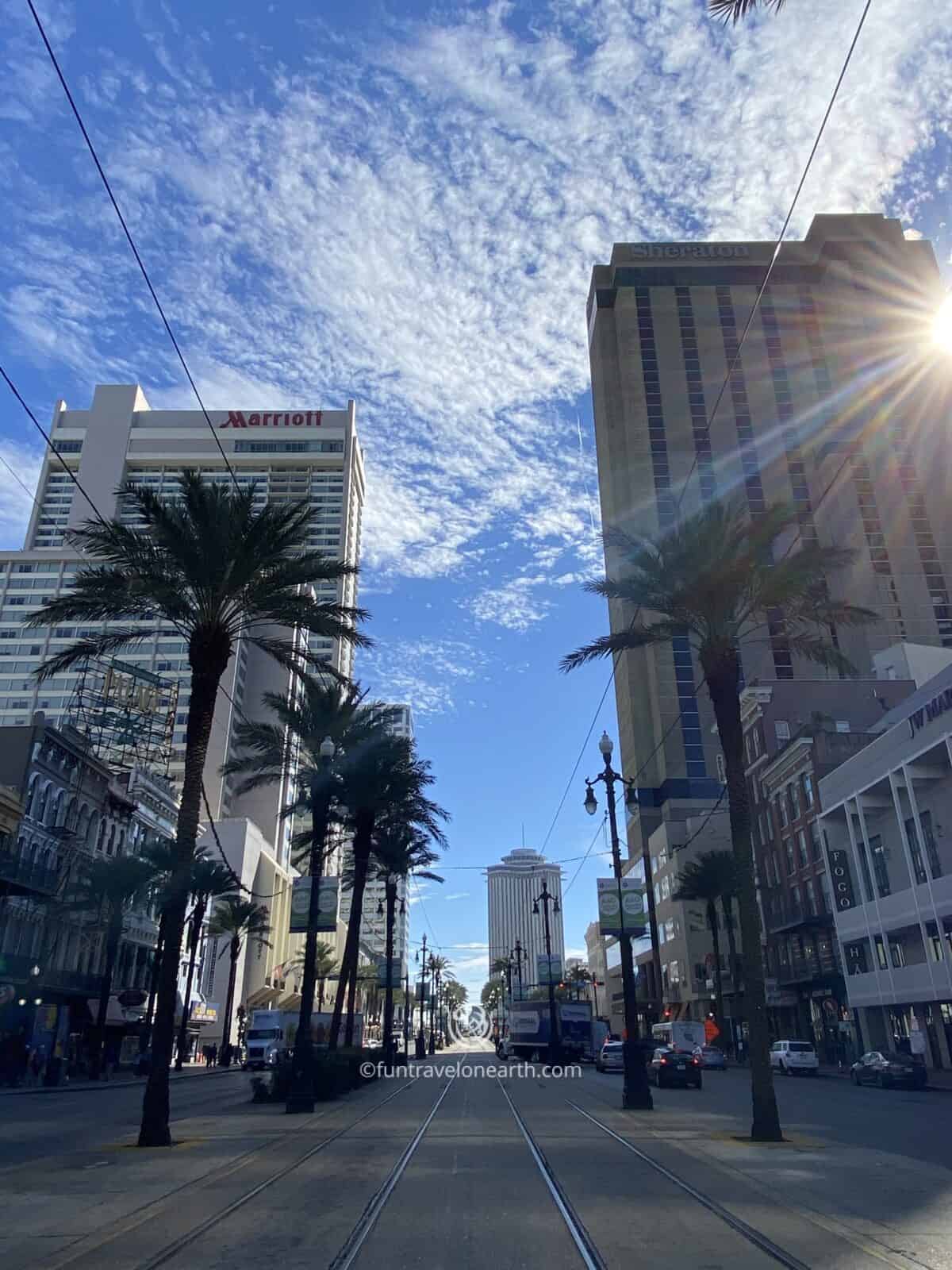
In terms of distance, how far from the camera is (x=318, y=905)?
1007 inches

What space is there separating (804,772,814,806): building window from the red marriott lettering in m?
121

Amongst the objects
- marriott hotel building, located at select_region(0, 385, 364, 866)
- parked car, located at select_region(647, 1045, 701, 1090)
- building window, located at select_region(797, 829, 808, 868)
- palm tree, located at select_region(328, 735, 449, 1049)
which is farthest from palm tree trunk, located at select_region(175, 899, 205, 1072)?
marriott hotel building, located at select_region(0, 385, 364, 866)

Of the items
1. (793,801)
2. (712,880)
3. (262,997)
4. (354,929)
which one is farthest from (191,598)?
(262,997)

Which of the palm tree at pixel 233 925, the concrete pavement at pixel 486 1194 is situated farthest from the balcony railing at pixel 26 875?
the palm tree at pixel 233 925

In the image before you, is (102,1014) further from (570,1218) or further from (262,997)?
(262,997)

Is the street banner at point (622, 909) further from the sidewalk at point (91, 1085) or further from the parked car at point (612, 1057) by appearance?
the parked car at point (612, 1057)

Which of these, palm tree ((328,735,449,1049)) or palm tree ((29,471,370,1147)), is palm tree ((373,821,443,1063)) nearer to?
palm tree ((328,735,449,1049))

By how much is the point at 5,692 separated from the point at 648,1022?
83.5 meters

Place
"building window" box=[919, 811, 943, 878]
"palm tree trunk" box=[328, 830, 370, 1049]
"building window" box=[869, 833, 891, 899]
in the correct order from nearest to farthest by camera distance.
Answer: "palm tree trunk" box=[328, 830, 370, 1049], "building window" box=[919, 811, 943, 878], "building window" box=[869, 833, 891, 899]

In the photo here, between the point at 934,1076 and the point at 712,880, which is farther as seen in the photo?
the point at 712,880

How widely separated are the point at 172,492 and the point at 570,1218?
112 metres

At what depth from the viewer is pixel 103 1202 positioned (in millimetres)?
10430

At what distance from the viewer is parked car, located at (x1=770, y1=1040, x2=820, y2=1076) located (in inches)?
1587

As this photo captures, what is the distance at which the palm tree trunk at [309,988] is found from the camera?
2208 centimetres
